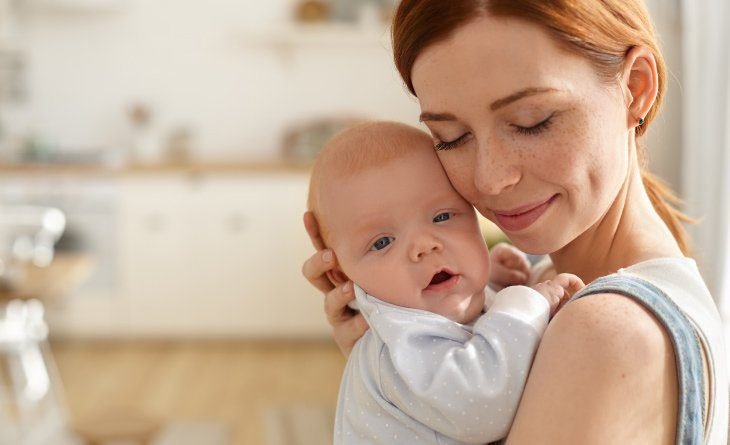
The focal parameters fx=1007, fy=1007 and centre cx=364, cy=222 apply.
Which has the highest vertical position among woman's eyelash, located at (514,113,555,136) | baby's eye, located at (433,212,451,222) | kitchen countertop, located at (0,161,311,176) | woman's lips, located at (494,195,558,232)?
woman's eyelash, located at (514,113,555,136)

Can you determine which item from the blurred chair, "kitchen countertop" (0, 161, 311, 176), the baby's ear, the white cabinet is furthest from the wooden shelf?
the baby's ear

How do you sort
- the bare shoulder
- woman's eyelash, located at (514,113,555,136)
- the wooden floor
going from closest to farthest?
the bare shoulder, woman's eyelash, located at (514,113,555,136), the wooden floor

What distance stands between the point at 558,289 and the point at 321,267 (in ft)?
1.09

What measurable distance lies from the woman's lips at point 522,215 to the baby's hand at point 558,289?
0.07 meters

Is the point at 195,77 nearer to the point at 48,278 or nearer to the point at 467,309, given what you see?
the point at 48,278

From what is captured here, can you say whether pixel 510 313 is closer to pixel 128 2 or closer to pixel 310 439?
pixel 310 439

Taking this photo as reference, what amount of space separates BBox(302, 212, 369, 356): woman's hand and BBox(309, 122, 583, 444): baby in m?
0.02

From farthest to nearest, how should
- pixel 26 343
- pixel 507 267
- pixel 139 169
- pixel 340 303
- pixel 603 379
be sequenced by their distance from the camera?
pixel 139 169
pixel 26 343
pixel 507 267
pixel 340 303
pixel 603 379

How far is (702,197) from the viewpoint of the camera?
4648 mm

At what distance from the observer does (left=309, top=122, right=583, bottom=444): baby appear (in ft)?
3.46

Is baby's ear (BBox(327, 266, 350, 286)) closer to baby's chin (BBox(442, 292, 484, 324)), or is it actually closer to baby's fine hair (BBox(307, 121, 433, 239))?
baby's fine hair (BBox(307, 121, 433, 239))

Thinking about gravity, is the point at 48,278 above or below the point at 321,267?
below

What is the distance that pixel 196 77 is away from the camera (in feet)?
21.8

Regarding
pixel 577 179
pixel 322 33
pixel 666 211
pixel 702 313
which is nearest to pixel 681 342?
pixel 702 313
